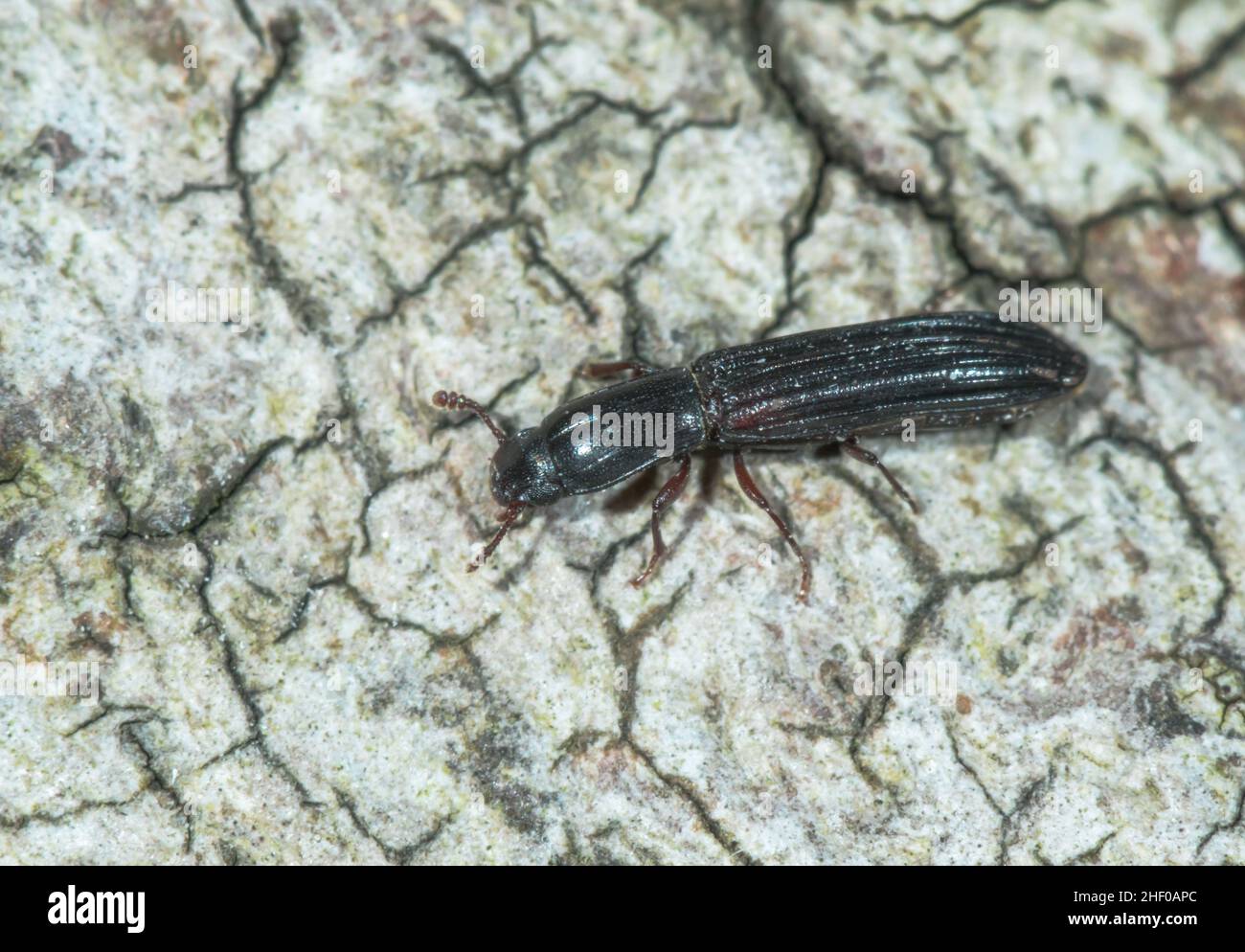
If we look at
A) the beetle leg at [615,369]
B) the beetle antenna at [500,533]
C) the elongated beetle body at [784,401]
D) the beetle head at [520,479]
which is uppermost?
the beetle leg at [615,369]

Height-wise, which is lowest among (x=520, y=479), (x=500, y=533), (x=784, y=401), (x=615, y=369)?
(x=500, y=533)

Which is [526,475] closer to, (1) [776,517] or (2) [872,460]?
(1) [776,517]

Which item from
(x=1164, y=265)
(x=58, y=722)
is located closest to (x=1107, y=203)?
(x=1164, y=265)

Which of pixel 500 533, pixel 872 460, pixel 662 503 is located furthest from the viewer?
pixel 872 460

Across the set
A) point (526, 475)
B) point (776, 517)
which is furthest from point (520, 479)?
point (776, 517)

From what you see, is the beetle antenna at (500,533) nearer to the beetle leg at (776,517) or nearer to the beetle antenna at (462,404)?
the beetle antenna at (462,404)

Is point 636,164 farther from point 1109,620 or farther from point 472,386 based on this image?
point 1109,620

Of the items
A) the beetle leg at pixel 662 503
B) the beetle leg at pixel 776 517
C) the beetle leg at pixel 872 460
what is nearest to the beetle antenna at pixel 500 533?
the beetle leg at pixel 662 503
